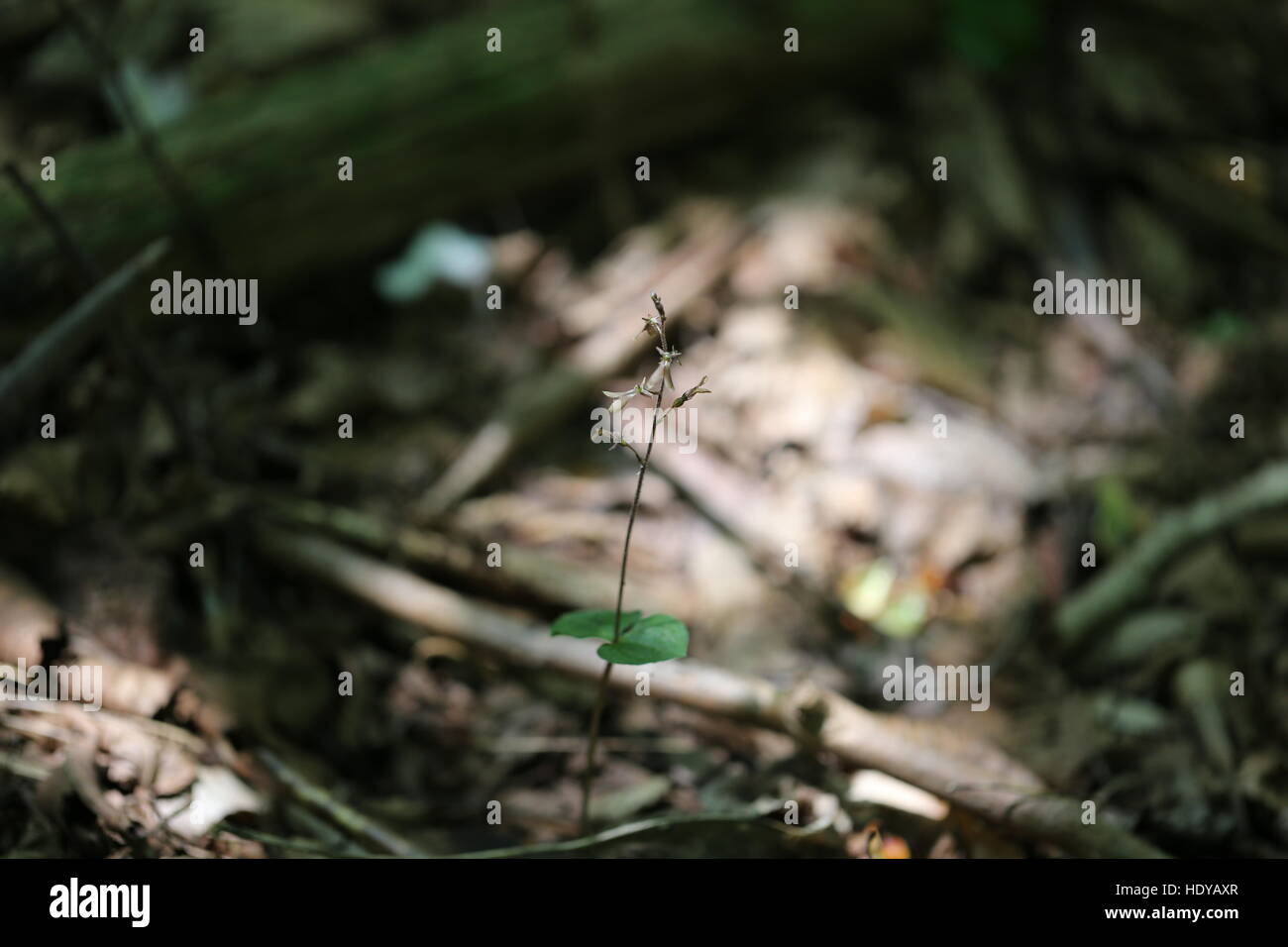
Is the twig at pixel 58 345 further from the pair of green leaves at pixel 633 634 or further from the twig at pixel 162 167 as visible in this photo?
the pair of green leaves at pixel 633 634

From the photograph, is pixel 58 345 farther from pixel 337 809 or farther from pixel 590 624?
pixel 590 624

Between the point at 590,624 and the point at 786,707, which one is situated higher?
the point at 590,624

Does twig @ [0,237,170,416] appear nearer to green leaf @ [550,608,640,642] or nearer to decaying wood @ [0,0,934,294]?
decaying wood @ [0,0,934,294]

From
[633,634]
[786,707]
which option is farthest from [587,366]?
[633,634]
